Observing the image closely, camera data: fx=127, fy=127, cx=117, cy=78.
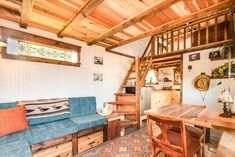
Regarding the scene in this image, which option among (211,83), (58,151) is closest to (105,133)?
(58,151)

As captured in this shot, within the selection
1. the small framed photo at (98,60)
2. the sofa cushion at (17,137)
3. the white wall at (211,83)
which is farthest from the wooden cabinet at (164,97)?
Answer: the sofa cushion at (17,137)

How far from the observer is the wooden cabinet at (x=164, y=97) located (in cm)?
531

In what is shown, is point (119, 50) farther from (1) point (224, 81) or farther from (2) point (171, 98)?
(2) point (171, 98)

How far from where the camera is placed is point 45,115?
95.6 inches

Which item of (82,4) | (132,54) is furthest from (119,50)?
(82,4)

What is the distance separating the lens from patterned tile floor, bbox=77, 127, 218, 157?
7.56ft

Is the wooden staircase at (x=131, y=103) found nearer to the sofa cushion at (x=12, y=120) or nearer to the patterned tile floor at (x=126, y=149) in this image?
the patterned tile floor at (x=126, y=149)

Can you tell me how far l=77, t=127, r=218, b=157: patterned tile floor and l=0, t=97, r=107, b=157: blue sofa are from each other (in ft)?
1.54

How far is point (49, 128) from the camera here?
2158mm

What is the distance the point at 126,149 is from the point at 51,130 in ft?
4.68

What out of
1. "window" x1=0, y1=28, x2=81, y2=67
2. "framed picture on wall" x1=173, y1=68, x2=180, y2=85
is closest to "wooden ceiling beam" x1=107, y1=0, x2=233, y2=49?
"window" x1=0, y1=28, x2=81, y2=67

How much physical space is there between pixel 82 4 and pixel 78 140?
2287 mm

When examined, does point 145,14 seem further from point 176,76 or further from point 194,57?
point 176,76

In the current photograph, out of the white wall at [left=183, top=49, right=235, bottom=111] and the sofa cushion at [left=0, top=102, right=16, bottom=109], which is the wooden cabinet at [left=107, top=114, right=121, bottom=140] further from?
the white wall at [left=183, top=49, right=235, bottom=111]
